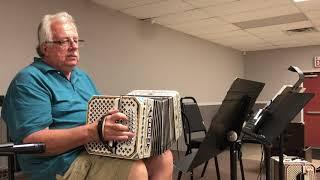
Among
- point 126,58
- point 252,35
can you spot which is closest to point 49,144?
point 126,58

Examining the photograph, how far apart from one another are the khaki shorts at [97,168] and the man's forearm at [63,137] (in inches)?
4.4

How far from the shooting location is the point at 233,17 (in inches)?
178

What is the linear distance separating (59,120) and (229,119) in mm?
843

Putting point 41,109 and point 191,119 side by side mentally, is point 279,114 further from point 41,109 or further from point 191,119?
point 191,119

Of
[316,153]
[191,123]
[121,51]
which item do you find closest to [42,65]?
[191,123]

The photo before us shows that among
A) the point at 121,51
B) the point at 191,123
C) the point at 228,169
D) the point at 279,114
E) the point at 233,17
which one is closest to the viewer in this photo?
the point at 279,114

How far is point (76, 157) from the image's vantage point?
1434 millimetres

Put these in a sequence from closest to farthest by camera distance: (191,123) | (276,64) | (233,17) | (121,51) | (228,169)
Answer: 1. (191,123)
2. (121,51)
3. (228,169)
4. (233,17)
5. (276,64)

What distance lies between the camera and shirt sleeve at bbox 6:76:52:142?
131cm

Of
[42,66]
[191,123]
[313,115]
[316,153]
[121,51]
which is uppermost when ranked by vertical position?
[121,51]

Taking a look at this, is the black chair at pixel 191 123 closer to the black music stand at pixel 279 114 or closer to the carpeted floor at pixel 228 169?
the carpeted floor at pixel 228 169

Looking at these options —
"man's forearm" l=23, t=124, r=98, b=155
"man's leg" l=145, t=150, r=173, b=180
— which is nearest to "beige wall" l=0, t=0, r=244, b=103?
"man's forearm" l=23, t=124, r=98, b=155

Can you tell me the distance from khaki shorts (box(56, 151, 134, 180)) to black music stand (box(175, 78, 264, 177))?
1.25 ft

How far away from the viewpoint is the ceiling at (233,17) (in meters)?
3.89
